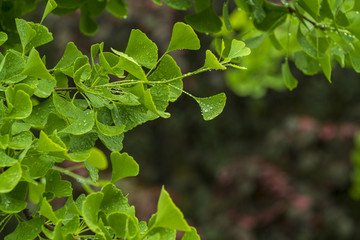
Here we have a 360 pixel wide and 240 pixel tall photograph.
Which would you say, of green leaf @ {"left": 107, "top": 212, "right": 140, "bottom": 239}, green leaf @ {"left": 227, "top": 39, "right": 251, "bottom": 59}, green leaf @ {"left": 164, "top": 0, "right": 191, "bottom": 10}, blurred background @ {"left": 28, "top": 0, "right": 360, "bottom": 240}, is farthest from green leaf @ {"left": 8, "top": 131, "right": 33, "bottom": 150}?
blurred background @ {"left": 28, "top": 0, "right": 360, "bottom": 240}

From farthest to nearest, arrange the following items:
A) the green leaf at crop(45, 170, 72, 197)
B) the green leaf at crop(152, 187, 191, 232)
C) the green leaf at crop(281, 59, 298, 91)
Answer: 1. the green leaf at crop(281, 59, 298, 91)
2. the green leaf at crop(45, 170, 72, 197)
3. the green leaf at crop(152, 187, 191, 232)

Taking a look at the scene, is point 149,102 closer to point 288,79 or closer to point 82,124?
point 82,124

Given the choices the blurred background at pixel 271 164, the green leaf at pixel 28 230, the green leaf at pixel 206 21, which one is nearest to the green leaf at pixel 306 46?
the green leaf at pixel 206 21

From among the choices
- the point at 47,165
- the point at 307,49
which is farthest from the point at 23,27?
the point at 307,49

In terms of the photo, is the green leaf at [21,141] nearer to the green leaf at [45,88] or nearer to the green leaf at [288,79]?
the green leaf at [45,88]

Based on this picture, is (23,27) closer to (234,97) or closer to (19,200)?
(19,200)

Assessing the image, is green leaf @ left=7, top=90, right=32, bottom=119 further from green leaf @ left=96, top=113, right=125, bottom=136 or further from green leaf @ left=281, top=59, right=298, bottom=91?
green leaf @ left=281, top=59, right=298, bottom=91
